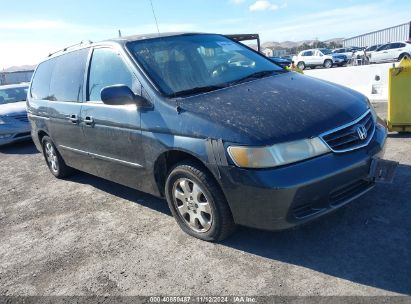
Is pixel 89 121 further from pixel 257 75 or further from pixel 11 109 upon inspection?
pixel 11 109

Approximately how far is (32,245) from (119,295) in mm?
1499

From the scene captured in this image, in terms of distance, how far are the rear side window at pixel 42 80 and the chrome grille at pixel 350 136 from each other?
13.1 ft

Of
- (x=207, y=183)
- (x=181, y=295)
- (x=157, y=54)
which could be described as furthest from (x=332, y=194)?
(x=157, y=54)

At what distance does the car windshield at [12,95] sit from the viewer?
1009 cm

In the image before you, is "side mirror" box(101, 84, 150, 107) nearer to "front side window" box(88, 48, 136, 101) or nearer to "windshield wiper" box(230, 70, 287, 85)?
"front side window" box(88, 48, 136, 101)

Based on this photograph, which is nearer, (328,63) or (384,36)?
(328,63)

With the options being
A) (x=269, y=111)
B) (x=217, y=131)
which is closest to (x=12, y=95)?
(x=217, y=131)

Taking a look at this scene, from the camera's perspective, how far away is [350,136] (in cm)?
296

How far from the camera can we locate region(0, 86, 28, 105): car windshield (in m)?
10.1

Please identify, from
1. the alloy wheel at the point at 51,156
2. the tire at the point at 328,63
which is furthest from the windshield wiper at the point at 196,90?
the tire at the point at 328,63

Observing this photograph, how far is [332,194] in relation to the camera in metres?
2.86

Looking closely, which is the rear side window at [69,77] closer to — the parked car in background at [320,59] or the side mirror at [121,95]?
the side mirror at [121,95]

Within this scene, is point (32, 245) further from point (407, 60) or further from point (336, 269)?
point (407, 60)

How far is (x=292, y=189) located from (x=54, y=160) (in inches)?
166
